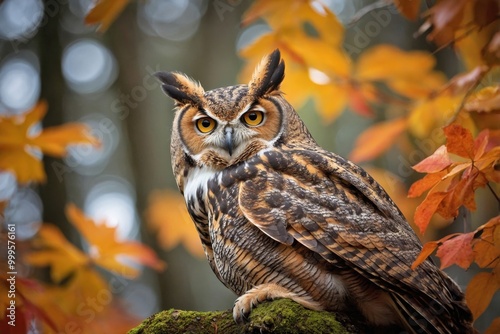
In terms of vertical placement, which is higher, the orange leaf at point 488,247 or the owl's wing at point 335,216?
the orange leaf at point 488,247

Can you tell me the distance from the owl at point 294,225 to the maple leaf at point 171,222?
2040 millimetres

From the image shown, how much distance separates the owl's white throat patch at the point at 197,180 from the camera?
2756 millimetres

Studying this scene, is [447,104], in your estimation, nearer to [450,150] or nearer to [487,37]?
[487,37]

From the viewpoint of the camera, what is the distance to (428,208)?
1.95 meters

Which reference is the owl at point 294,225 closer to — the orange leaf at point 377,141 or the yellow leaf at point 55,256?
the orange leaf at point 377,141

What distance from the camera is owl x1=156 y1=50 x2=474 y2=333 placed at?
2305 mm

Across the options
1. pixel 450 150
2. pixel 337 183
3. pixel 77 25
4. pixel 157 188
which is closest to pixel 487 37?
pixel 337 183

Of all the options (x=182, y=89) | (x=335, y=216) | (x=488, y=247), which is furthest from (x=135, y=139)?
(x=488, y=247)

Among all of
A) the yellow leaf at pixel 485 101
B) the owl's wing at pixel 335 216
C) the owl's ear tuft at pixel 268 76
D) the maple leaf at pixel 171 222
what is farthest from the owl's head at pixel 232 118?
the maple leaf at pixel 171 222

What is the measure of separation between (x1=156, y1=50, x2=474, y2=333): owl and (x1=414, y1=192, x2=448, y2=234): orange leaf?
406mm

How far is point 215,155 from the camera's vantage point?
280 centimetres

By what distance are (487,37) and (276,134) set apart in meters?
1.14

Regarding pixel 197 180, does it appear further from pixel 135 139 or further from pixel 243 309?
pixel 135 139
